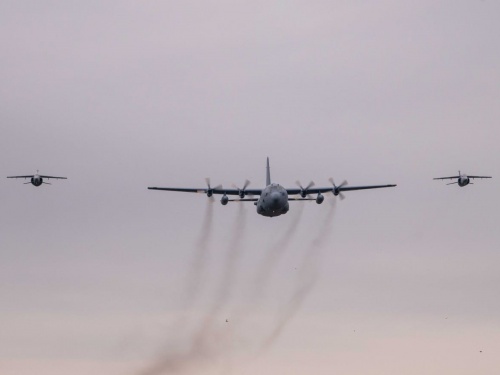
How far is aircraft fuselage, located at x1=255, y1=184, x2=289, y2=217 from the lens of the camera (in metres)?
173

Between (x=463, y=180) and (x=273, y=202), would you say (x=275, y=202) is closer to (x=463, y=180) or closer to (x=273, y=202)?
(x=273, y=202)

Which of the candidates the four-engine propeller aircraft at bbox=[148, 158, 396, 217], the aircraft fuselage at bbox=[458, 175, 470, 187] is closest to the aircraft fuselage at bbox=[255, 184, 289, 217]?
the four-engine propeller aircraft at bbox=[148, 158, 396, 217]

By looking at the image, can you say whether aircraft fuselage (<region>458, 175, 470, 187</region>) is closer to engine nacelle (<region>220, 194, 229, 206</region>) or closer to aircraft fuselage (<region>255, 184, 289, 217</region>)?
aircraft fuselage (<region>255, 184, 289, 217</region>)

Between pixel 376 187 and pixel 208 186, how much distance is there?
2926 cm

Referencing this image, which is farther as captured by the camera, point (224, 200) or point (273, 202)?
point (224, 200)

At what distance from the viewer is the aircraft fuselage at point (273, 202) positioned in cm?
17300

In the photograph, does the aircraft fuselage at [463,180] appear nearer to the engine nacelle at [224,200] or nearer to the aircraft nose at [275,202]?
the aircraft nose at [275,202]

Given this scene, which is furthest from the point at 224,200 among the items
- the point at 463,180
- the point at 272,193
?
the point at 463,180

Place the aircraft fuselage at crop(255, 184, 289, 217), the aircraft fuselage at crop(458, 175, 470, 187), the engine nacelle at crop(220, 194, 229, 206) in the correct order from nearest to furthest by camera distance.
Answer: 1. the aircraft fuselage at crop(255, 184, 289, 217)
2. the engine nacelle at crop(220, 194, 229, 206)
3. the aircraft fuselage at crop(458, 175, 470, 187)

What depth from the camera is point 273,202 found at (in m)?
173

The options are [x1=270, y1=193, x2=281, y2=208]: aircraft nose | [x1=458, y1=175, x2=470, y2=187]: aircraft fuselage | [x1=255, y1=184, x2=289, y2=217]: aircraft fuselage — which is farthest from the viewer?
[x1=458, y1=175, x2=470, y2=187]: aircraft fuselage

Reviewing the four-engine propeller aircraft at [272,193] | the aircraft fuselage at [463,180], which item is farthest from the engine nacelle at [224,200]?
the aircraft fuselage at [463,180]

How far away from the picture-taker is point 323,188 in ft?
626

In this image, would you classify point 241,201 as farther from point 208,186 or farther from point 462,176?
point 462,176
